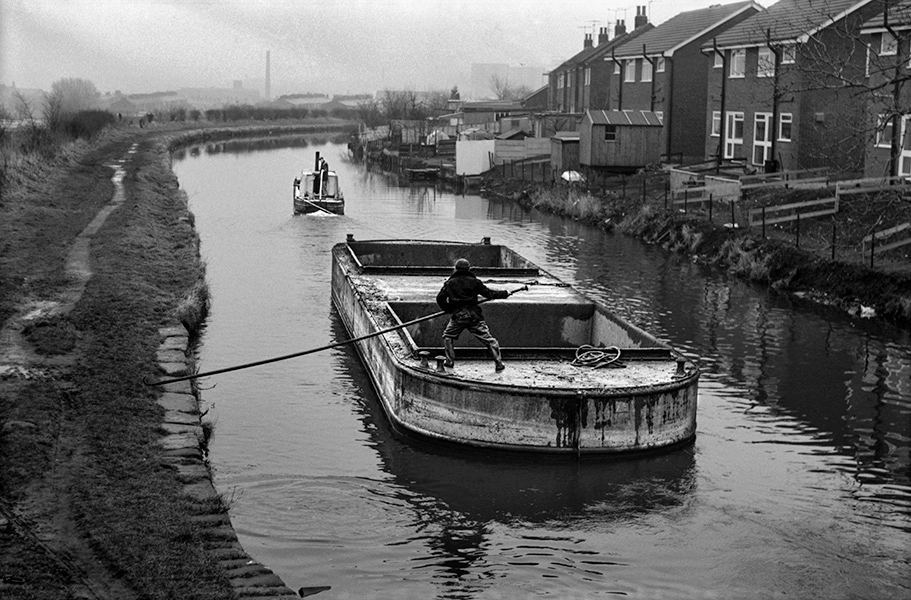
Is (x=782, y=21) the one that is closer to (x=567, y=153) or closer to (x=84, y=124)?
(x=567, y=153)

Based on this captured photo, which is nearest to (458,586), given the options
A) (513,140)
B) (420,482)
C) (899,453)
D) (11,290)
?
(420,482)

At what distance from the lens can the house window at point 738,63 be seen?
4447 cm

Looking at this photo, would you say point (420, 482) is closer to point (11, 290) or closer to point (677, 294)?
point (11, 290)

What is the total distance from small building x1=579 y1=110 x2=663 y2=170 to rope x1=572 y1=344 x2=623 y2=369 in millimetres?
32103

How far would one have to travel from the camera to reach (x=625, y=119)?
4747 cm

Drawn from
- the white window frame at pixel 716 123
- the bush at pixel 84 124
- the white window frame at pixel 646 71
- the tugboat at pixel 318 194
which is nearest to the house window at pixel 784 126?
the white window frame at pixel 716 123

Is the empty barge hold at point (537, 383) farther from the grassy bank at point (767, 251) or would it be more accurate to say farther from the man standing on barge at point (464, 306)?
the grassy bank at point (767, 251)

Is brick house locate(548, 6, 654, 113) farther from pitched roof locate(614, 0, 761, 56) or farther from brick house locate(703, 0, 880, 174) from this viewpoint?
brick house locate(703, 0, 880, 174)

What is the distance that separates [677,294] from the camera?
27.4 m

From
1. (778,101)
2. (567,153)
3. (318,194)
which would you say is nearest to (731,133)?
(778,101)

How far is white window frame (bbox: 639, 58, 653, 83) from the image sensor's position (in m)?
55.0

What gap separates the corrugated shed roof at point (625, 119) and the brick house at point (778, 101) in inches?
93.5

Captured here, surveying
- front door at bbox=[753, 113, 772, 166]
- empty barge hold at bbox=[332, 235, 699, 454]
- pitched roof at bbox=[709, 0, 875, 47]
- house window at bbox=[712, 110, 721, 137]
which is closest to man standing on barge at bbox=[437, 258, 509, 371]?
empty barge hold at bbox=[332, 235, 699, 454]

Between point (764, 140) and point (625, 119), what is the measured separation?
6.99 m
